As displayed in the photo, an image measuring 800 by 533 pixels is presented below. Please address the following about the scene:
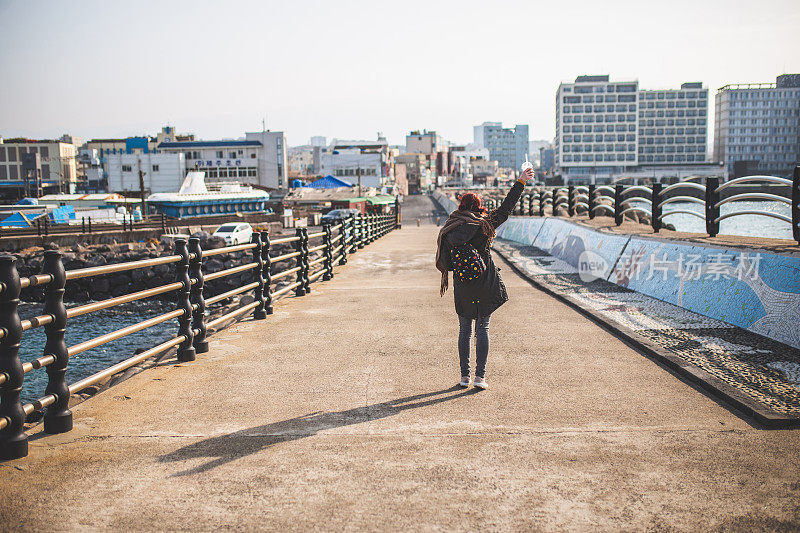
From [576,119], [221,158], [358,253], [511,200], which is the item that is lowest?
[358,253]

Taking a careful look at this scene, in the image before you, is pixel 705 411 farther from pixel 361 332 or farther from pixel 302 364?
pixel 361 332

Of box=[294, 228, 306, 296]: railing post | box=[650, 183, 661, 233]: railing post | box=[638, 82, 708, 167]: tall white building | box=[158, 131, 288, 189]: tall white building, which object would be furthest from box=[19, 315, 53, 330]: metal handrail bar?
box=[638, 82, 708, 167]: tall white building

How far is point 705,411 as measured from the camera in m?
4.53

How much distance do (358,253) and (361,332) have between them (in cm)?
1385

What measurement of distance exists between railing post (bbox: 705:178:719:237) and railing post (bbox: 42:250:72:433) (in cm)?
913

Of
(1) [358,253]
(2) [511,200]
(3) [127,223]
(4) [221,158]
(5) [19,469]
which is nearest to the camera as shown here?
(5) [19,469]

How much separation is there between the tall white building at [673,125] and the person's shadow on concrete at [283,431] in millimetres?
191527

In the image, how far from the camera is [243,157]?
108188 mm

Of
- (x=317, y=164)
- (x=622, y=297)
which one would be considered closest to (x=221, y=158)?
(x=317, y=164)

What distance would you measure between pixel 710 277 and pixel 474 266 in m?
4.21

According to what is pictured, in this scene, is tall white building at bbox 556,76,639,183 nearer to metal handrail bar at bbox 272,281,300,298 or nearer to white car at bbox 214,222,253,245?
white car at bbox 214,222,253,245

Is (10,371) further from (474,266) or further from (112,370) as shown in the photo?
(474,266)

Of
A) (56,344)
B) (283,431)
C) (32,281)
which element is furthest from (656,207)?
(32,281)

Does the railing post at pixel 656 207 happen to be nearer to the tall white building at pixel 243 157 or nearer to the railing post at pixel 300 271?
the railing post at pixel 300 271
